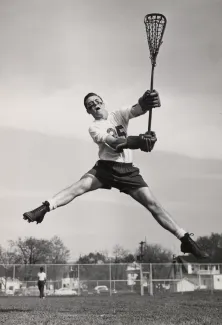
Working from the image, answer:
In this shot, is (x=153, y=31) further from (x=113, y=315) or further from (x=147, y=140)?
(x=113, y=315)

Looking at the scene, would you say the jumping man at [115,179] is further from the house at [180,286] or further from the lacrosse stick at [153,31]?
the house at [180,286]

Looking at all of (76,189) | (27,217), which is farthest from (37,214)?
(76,189)

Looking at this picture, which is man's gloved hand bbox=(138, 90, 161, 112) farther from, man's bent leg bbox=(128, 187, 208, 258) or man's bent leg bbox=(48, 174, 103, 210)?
man's bent leg bbox=(48, 174, 103, 210)

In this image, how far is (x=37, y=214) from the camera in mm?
7273

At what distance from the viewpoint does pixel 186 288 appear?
33.8 metres

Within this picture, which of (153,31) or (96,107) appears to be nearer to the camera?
(153,31)

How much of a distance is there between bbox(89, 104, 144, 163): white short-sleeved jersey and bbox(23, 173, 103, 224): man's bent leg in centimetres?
38

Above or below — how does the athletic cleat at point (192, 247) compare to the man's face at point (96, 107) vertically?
below

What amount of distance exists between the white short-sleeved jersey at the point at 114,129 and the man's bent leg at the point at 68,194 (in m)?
0.38

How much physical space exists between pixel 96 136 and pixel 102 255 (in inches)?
2823

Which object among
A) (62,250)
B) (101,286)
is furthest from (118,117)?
(62,250)

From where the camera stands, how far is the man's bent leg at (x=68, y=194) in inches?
288

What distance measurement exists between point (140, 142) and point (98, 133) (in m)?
0.75

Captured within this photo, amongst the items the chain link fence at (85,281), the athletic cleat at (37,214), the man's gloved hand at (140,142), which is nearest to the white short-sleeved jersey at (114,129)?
the man's gloved hand at (140,142)
